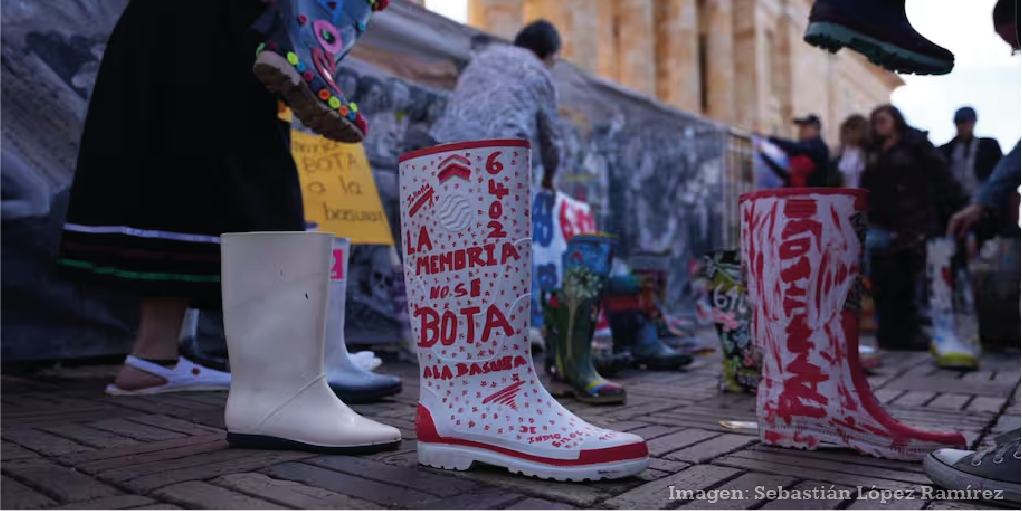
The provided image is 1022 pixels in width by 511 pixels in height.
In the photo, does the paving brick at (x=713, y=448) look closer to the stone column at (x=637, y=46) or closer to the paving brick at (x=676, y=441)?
the paving brick at (x=676, y=441)

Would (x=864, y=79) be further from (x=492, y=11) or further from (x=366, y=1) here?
(x=366, y=1)

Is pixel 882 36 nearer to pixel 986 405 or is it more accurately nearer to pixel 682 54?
pixel 986 405

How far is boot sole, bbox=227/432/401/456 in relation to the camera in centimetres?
170

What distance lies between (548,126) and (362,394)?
189 cm

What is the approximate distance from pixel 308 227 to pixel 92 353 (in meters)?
1.11

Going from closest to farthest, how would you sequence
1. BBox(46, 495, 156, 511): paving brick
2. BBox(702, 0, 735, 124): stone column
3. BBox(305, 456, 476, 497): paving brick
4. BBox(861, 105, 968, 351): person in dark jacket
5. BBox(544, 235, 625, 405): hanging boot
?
BBox(46, 495, 156, 511): paving brick
BBox(305, 456, 476, 497): paving brick
BBox(544, 235, 625, 405): hanging boot
BBox(861, 105, 968, 351): person in dark jacket
BBox(702, 0, 735, 124): stone column

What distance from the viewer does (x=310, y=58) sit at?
2.07m

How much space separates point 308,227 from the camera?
3619 mm

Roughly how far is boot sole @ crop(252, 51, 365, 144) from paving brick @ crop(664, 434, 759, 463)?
4.19 feet

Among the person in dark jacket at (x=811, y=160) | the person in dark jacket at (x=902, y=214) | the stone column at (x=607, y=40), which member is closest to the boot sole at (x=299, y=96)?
the person in dark jacket at (x=902, y=214)

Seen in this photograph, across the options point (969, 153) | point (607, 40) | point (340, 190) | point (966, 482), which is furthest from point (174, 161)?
point (607, 40)

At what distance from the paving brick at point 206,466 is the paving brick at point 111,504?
6 centimetres

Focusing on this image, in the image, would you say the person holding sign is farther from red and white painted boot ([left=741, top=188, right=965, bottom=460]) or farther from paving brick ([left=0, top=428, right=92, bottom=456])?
red and white painted boot ([left=741, top=188, right=965, bottom=460])

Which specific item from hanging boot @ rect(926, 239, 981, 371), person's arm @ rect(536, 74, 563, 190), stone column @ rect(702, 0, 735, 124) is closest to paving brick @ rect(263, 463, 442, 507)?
person's arm @ rect(536, 74, 563, 190)
